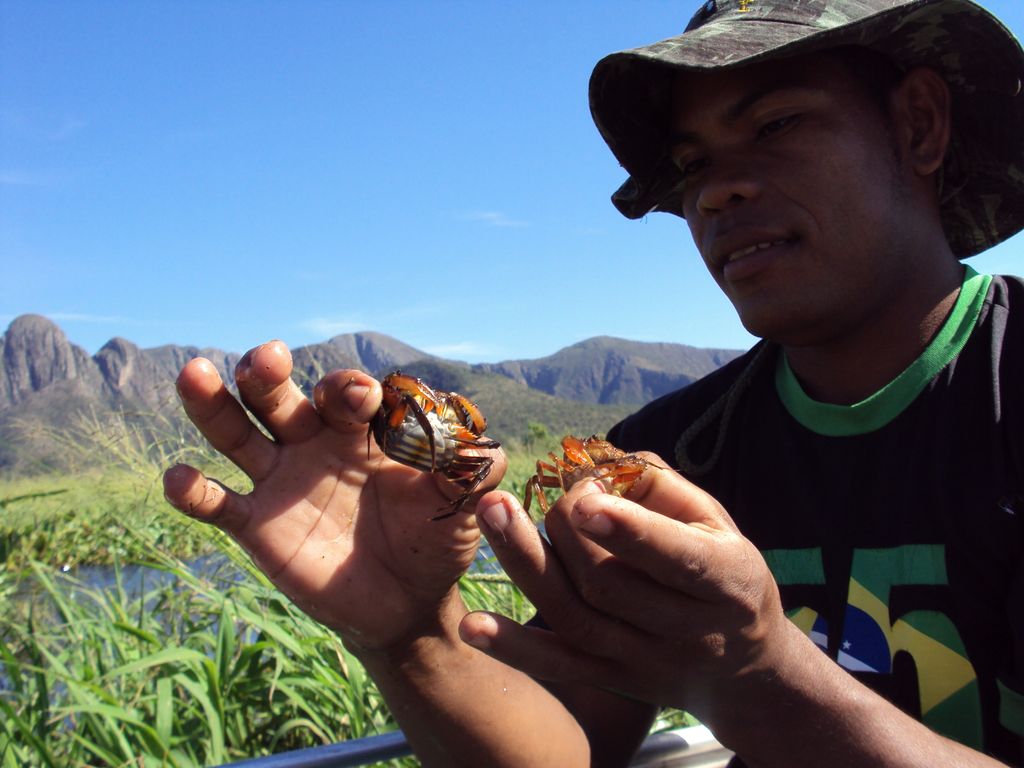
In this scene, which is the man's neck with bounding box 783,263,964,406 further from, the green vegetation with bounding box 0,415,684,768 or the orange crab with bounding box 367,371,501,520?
the green vegetation with bounding box 0,415,684,768

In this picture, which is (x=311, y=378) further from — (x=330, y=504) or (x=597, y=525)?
(x=597, y=525)

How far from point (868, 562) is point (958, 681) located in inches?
12.5

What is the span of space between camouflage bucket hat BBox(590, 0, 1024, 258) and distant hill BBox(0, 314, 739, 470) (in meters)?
1.08

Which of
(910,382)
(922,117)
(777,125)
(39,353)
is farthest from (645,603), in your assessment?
(39,353)

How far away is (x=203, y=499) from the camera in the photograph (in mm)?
1741

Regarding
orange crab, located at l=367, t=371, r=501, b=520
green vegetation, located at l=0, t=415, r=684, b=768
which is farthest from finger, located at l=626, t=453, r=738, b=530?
green vegetation, located at l=0, t=415, r=684, b=768

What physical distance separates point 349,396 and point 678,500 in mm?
792

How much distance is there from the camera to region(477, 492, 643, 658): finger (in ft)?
4.50

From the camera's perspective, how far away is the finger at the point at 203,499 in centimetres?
171

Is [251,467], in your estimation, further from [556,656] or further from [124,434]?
[124,434]

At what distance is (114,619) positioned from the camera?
387cm

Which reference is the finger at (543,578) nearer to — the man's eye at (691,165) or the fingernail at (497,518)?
the fingernail at (497,518)

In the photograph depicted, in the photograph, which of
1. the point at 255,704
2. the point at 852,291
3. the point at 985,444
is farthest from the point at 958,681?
the point at 255,704

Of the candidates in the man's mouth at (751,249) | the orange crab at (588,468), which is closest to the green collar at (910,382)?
the man's mouth at (751,249)
